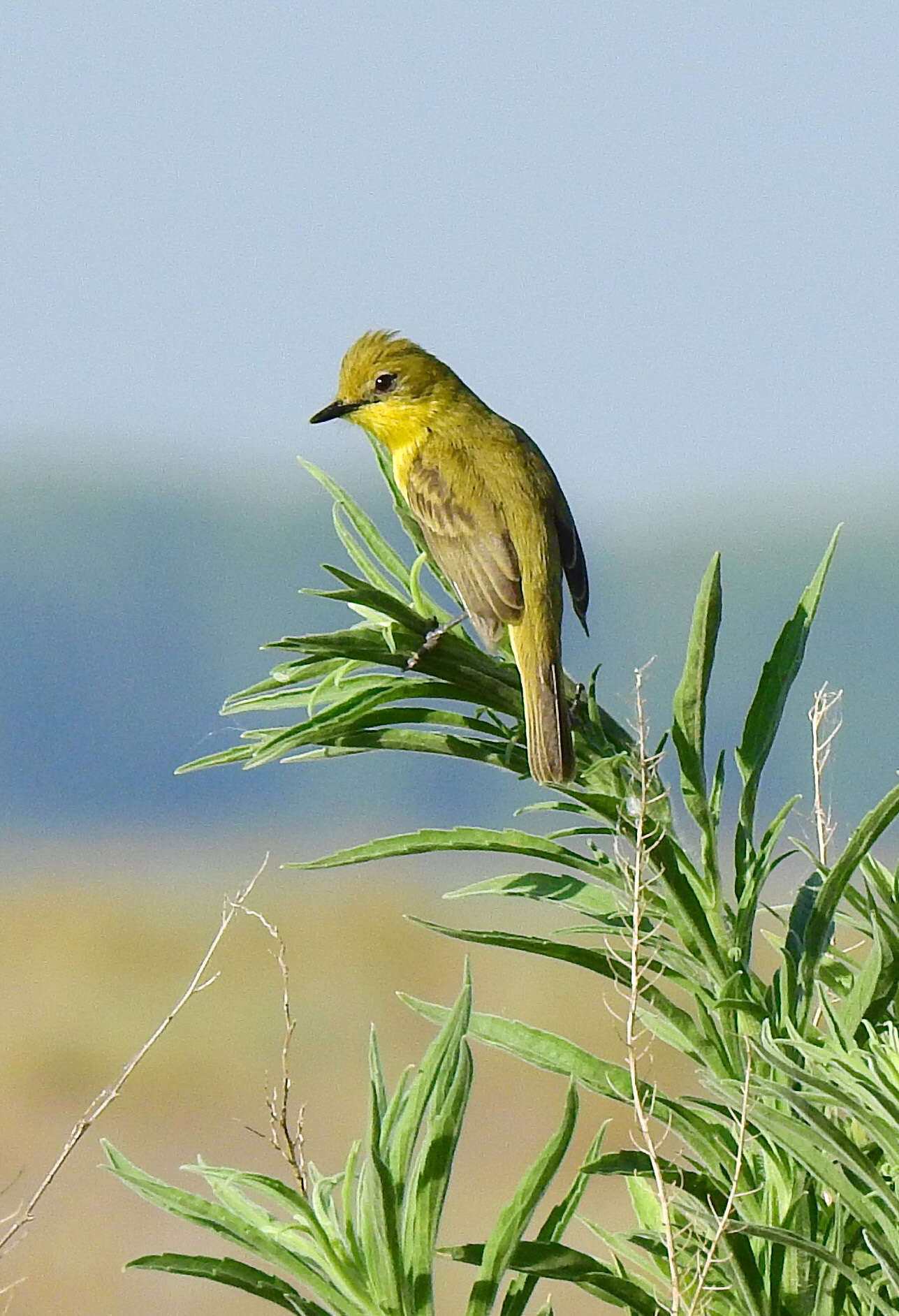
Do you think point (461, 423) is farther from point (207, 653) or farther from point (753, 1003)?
point (207, 653)

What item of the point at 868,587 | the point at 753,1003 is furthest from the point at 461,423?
the point at 868,587

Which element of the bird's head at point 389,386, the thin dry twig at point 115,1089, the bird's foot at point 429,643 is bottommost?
the thin dry twig at point 115,1089

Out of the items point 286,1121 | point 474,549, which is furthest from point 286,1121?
point 474,549

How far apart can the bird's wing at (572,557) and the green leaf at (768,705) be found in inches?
59.4

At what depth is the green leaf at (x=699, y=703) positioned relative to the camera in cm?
125

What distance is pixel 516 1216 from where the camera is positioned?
1125mm

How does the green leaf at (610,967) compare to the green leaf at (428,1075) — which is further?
the green leaf at (610,967)

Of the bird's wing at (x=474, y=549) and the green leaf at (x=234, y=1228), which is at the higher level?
the bird's wing at (x=474, y=549)

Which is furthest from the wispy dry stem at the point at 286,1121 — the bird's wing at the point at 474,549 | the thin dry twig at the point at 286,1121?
the bird's wing at the point at 474,549

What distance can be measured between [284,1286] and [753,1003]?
1.31ft

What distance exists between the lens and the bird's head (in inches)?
147

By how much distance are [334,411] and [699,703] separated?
100 inches

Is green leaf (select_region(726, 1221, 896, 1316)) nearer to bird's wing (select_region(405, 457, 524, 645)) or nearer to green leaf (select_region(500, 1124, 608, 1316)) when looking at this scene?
green leaf (select_region(500, 1124, 608, 1316))

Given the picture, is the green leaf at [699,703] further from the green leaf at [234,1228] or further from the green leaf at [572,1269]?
the green leaf at [234,1228]
